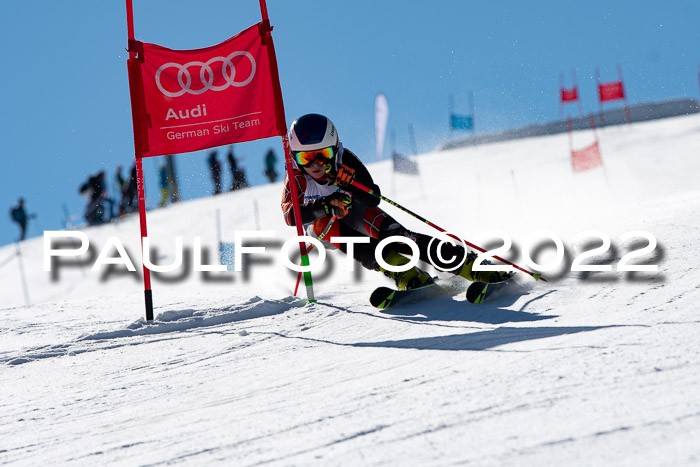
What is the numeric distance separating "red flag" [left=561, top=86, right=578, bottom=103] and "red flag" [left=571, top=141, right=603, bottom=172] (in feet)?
20.4

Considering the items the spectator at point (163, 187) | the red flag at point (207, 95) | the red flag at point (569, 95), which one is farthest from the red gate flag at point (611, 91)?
the red flag at point (207, 95)

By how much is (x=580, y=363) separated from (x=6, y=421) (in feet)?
8.79

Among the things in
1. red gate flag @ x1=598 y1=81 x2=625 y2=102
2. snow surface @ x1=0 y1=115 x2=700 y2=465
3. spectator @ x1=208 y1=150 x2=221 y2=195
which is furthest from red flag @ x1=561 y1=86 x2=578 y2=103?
snow surface @ x1=0 y1=115 x2=700 y2=465

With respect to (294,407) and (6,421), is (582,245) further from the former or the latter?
(6,421)

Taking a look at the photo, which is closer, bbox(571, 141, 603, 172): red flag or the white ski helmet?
the white ski helmet

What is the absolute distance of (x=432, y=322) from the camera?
4699 millimetres

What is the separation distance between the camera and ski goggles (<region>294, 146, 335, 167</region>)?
532cm

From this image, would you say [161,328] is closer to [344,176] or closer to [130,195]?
[344,176]

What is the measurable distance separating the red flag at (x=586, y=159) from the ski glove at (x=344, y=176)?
1144cm

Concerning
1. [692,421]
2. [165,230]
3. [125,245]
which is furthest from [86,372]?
[165,230]

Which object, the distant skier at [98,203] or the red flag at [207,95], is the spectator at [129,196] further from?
the red flag at [207,95]

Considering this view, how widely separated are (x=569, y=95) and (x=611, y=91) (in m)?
1.18

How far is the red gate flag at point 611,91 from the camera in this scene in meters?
21.1

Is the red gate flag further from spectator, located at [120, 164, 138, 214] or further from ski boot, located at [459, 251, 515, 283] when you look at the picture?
ski boot, located at [459, 251, 515, 283]
